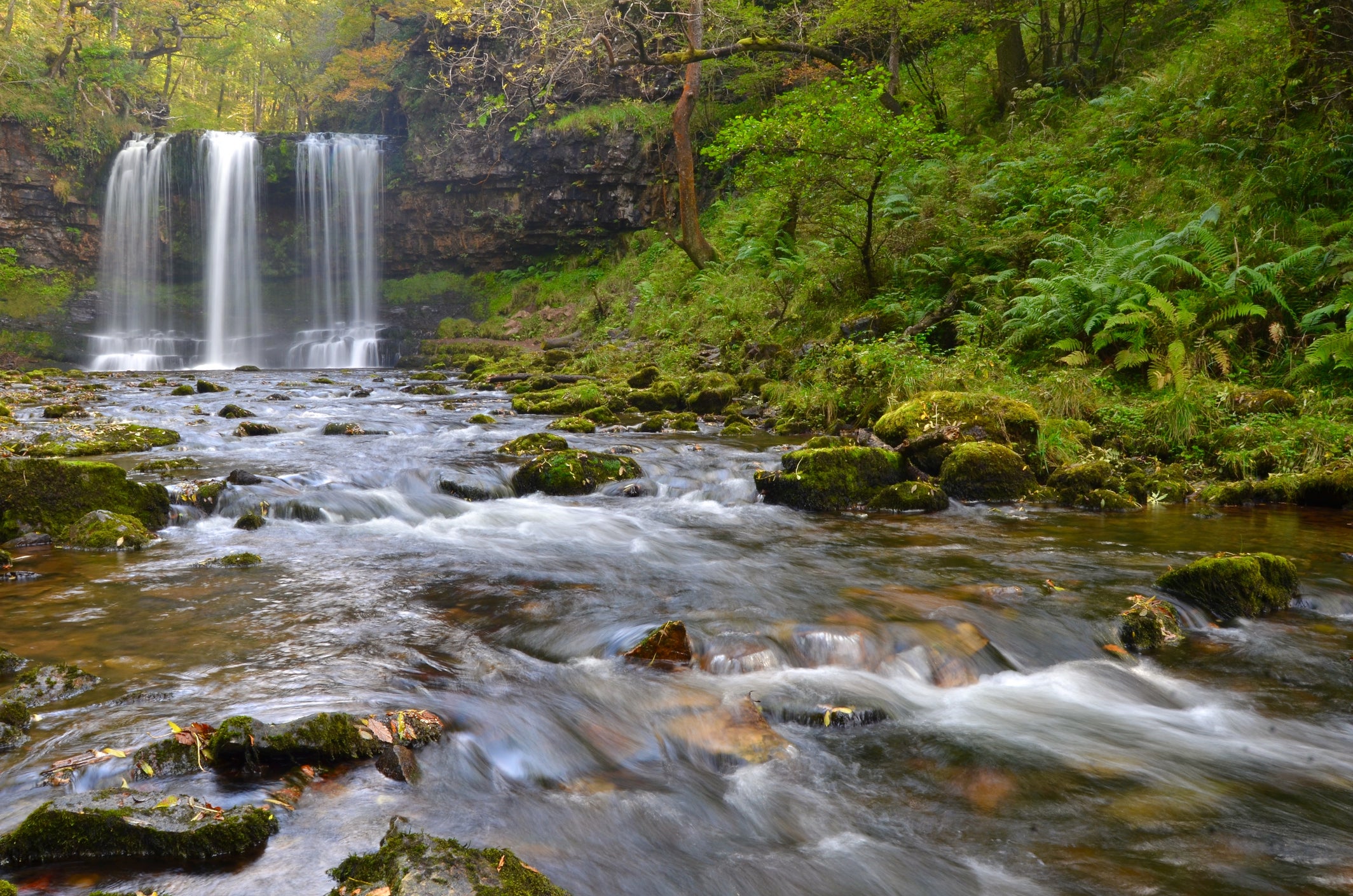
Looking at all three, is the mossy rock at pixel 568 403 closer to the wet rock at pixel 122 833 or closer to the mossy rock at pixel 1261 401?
the mossy rock at pixel 1261 401

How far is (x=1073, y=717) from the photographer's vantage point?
4.22 m

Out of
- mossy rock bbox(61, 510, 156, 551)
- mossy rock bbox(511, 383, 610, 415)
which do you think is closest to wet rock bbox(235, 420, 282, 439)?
mossy rock bbox(511, 383, 610, 415)

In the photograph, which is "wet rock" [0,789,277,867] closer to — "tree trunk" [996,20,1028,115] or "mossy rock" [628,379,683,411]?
"mossy rock" [628,379,683,411]

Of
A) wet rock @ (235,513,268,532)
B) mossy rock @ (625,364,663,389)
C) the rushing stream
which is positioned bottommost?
the rushing stream

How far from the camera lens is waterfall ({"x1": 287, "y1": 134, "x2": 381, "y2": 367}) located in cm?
3294

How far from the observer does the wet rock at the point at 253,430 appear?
11.8 meters

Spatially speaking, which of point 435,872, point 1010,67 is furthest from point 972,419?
point 1010,67

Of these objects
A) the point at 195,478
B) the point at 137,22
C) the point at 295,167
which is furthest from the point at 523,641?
the point at 137,22

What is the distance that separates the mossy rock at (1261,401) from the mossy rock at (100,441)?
12834mm

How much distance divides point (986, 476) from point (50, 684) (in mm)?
7748

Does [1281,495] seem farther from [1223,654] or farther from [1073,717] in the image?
[1073,717]

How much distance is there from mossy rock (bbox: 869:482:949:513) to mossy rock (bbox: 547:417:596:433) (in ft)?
18.1

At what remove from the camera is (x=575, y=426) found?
12.6 m

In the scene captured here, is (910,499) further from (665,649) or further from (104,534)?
(104,534)
